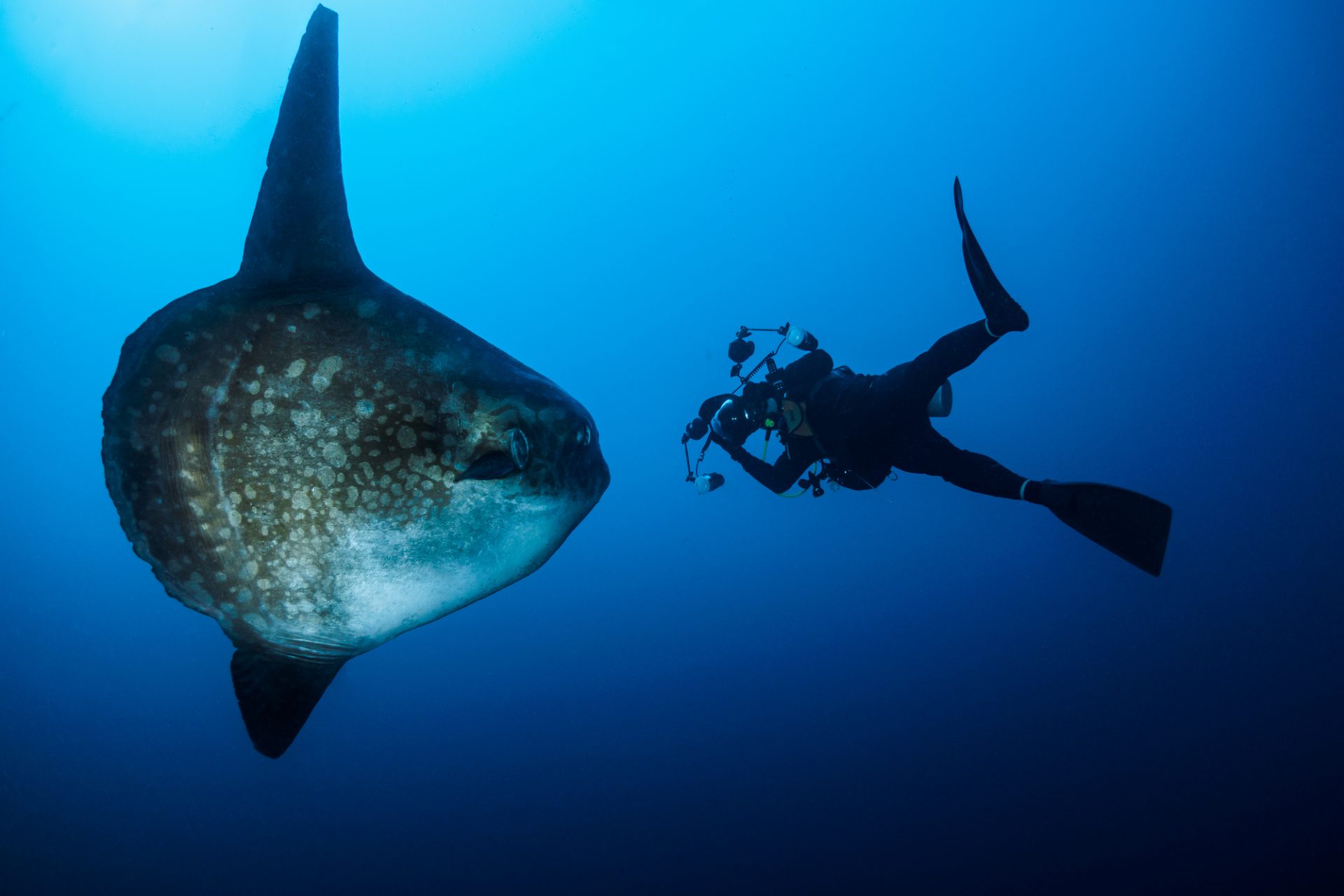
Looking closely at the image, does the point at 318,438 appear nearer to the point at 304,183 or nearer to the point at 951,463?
the point at 304,183

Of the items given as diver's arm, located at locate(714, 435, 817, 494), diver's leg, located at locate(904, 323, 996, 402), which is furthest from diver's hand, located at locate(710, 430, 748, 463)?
diver's leg, located at locate(904, 323, 996, 402)

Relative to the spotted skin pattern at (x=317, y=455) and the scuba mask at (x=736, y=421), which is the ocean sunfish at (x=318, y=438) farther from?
the scuba mask at (x=736, y=421)

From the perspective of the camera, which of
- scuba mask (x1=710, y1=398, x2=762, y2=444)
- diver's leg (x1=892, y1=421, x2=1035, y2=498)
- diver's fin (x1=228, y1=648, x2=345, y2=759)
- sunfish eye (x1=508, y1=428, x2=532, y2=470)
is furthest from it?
scuba mask (x1=710, y1=398, x2=762, y2=444)

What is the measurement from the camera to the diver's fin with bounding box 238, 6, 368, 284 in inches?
72.6

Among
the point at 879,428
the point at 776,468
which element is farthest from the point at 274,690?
the point at 776,468

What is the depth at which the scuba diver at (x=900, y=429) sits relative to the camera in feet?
13.5

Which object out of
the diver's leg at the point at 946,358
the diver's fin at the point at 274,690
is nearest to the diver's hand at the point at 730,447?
the diver's leg at the point at 946,358

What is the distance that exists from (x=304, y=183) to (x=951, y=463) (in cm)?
476

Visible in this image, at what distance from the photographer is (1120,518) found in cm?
418

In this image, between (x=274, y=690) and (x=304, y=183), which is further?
(x=274, y=690)

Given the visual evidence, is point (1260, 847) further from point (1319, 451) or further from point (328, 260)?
point (328, 260)

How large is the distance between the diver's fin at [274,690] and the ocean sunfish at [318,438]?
0.21m

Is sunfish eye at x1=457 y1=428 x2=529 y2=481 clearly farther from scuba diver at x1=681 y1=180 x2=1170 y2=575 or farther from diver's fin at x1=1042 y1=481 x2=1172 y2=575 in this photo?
diver's fin at x1=1042 y1=481 x2=1172 y2=575

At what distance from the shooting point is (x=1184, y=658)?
22297mm
